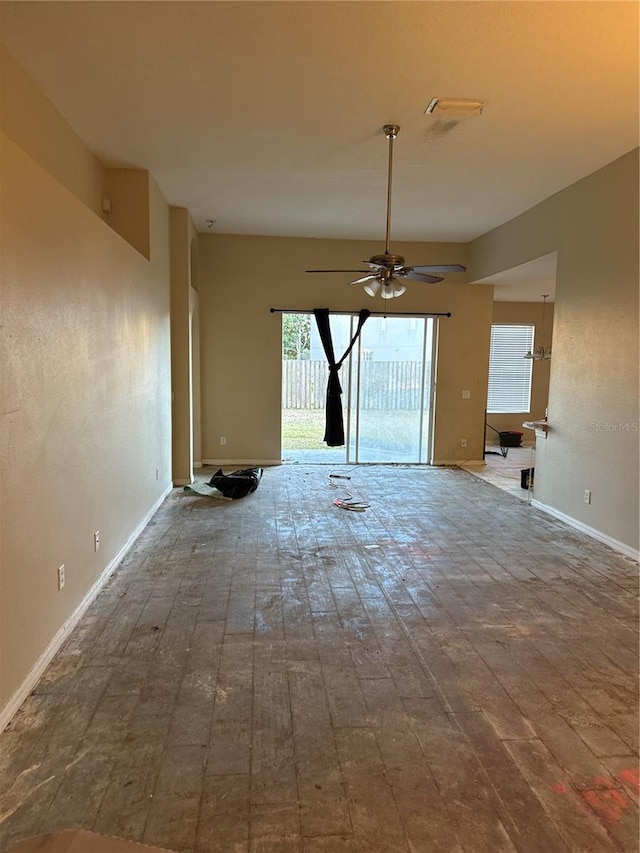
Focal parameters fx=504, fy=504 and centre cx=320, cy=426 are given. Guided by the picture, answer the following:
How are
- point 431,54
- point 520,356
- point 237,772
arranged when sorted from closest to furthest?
point 237,772
point 431,54
point 520,356

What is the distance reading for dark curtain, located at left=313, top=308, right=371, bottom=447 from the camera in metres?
6.86

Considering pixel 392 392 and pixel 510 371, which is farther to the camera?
pixel 510 371

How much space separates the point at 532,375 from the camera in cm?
935

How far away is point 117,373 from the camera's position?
137 inches

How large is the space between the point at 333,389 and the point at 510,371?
13.5 ft

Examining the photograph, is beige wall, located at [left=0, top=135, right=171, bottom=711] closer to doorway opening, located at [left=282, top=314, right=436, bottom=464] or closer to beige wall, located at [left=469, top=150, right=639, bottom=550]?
doorway opening, located at [left=282, top=314, right=436, bottom=464]

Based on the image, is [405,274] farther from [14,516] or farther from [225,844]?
[225,844]

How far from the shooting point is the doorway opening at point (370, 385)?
7090 mm

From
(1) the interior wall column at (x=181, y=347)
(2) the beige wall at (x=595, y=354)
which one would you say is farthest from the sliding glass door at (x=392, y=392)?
(1) the interior wall column at (x=181, y=347)

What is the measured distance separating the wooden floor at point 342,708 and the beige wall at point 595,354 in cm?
61

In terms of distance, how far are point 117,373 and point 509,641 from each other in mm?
2923

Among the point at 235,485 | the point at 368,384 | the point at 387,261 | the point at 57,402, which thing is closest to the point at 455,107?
the point at 387,261

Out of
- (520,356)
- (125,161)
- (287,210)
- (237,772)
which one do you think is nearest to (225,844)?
(237,772)

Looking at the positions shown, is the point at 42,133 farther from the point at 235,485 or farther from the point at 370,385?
the point at 370,385
